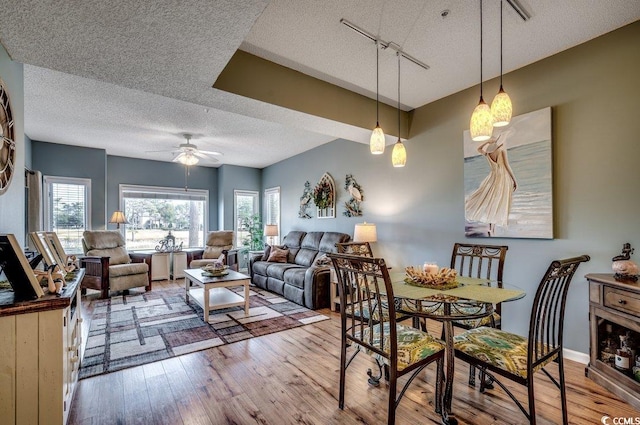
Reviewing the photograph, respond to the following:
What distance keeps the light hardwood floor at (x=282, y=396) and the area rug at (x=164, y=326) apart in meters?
0.25

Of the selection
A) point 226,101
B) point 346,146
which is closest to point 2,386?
point 226,101

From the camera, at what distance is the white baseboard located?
100 inches

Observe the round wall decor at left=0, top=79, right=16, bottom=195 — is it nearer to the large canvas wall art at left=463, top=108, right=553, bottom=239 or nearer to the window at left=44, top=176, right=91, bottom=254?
the large canvas wall art at left=463, top=108, right=553, bottom=239

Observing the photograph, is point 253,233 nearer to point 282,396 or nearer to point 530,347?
point 282,396

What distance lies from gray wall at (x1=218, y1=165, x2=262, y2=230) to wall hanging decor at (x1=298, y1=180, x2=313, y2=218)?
2095mm

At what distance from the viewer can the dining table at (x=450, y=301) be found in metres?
1.75

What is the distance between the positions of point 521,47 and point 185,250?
696 cm

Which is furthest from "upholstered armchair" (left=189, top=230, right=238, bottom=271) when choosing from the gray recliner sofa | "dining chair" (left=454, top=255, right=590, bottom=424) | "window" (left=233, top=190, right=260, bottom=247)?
"dining chair" (left=454, top=255, right=590, bottom=424)

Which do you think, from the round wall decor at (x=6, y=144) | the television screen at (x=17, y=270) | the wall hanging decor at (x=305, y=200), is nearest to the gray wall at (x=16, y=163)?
the round wall decor at (x=6, y=144)

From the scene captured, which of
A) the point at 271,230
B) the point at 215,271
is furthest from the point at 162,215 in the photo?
the point at 215,271

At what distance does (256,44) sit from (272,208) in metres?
5.21

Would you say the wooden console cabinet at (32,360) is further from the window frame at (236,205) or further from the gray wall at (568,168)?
the window frame at (236,205)

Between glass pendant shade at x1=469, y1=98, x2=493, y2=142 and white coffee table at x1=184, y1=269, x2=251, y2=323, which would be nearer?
glass pendant shade at x1=469, y1=98, x2=493, y2=142

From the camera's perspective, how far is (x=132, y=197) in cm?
677
